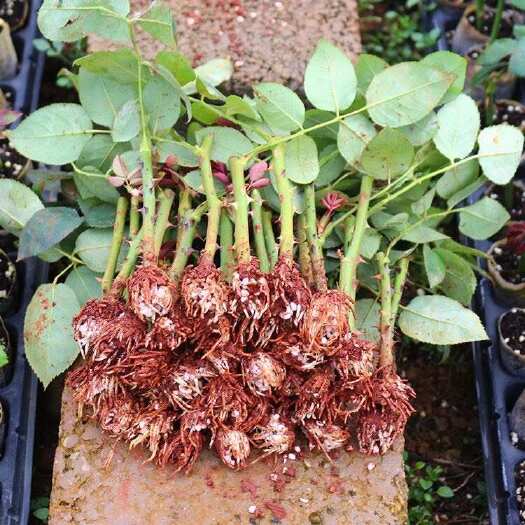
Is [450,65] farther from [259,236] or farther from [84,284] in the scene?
[84,284]

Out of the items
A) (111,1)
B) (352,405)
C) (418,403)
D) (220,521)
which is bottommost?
(418,403)

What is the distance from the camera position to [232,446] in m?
1.33

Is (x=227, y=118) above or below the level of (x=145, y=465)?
above

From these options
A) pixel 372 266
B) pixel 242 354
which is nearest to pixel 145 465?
pixel 242 354

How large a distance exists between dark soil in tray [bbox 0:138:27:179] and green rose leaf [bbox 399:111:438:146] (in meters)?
0.88

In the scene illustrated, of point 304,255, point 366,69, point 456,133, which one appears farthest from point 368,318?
point 366,69

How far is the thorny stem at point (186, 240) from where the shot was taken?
4.53 feet

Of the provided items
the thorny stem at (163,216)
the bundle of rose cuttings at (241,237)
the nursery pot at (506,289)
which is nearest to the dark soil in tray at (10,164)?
the bundle of rose cuttings at (241,237)

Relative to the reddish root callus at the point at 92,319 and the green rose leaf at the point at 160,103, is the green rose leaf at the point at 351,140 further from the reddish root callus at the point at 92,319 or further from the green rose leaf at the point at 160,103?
the reddish root callus at the point at 92,319

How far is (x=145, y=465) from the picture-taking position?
139cm

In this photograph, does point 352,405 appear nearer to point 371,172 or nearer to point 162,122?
point 371,172

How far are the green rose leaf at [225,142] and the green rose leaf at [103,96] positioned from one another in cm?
17

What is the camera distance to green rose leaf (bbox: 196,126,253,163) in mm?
1549

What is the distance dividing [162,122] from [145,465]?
63 centimetres
